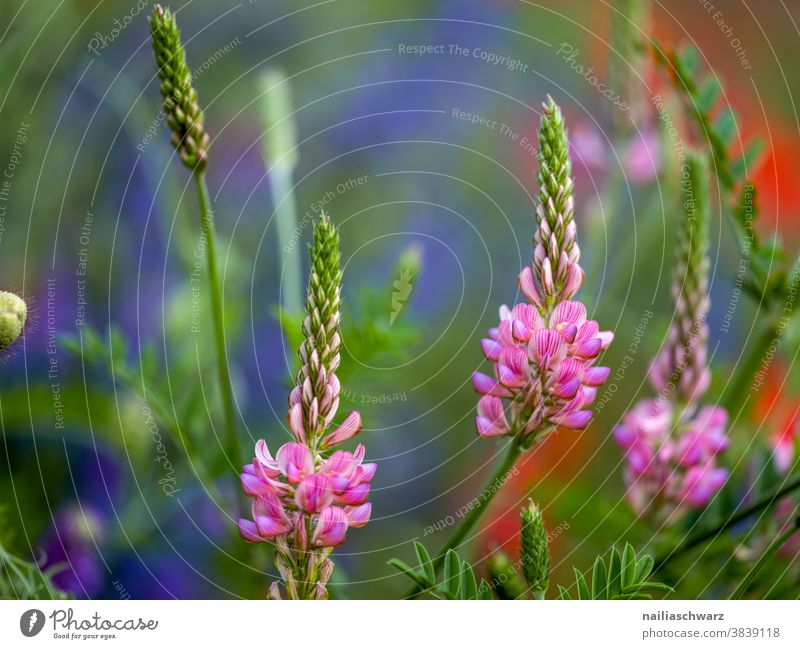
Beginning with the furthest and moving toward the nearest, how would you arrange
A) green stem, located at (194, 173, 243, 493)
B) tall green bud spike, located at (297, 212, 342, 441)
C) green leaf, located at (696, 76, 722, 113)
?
green leaf, located at (696, 76, 722, 113) < green stem, located at (194, 173, 243, 493) < tall green bud spike, located at (297, 212, 342, 441)

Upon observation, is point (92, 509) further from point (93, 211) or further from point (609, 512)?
point (609, 512)

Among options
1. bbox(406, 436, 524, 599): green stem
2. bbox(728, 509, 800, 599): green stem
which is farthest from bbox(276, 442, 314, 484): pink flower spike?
bbox(728, 509, 800, 599): green stem

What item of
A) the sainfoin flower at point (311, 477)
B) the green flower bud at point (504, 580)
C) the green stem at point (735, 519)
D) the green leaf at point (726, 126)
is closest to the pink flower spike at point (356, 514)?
the sainfoin flower at point (311, 477)

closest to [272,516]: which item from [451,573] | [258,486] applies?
[258,486]

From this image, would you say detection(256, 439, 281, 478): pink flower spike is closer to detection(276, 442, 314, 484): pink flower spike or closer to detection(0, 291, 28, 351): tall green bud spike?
detection(276, 442, 314, 484): pink flower spike

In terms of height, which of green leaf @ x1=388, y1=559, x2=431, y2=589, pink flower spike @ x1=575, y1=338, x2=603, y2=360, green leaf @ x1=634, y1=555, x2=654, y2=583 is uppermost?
pink flower spike @ x1=575, y1=338, x2=603, y2=360

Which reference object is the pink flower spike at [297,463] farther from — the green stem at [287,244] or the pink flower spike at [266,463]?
the green stem at [287,244]
